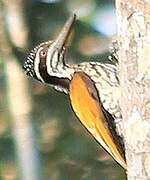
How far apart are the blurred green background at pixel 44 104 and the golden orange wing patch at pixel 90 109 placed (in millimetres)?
568

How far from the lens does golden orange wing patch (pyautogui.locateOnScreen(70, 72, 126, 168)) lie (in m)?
2.66

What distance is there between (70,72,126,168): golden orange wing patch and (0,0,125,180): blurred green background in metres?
0.57

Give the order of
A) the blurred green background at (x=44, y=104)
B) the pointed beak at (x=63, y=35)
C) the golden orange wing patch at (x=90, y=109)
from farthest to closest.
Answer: the blurred green background at (x=44, y=104), the pointed beak at (x=63, y=35), the golden orange wing patch at (x=90, y=109)

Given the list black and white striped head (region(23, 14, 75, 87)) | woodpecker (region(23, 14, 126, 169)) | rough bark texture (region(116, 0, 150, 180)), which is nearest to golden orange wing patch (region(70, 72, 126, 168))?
woodpecker (region(23, 14, 126, 169))

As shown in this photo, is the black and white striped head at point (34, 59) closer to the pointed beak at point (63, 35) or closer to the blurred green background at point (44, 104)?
the pointed beak at point (63, 35)

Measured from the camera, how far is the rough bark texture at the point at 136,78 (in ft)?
6.92

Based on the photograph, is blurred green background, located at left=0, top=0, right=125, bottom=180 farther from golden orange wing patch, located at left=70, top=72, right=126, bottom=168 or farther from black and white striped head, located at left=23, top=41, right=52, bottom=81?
golden orange wing patch, located at left=70, top=72, right=126, bottom=168

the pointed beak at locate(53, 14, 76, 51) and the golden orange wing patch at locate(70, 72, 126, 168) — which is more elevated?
the pointed beak at locate(53, 14, 76, 51)

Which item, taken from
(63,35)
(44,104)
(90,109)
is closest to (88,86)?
(90,109)

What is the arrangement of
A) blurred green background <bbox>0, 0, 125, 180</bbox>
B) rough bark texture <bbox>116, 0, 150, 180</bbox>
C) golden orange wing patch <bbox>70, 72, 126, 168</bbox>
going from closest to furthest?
rough bark texture <bbox>116, 0, 150, 180</bbox> < golden orange wing patch <bbox>70, 72, 126, 168</bbox> < blurred green background <bbox>0, 0, 125, 180</bbox>

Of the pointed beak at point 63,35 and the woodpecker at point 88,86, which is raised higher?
the pointed beak at point 63,35

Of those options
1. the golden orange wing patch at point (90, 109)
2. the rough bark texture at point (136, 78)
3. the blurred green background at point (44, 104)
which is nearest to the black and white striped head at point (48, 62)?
the golden orange wing patch at point (90, 109)

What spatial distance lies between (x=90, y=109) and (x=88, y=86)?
11 cm

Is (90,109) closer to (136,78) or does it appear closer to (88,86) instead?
(88,86)
